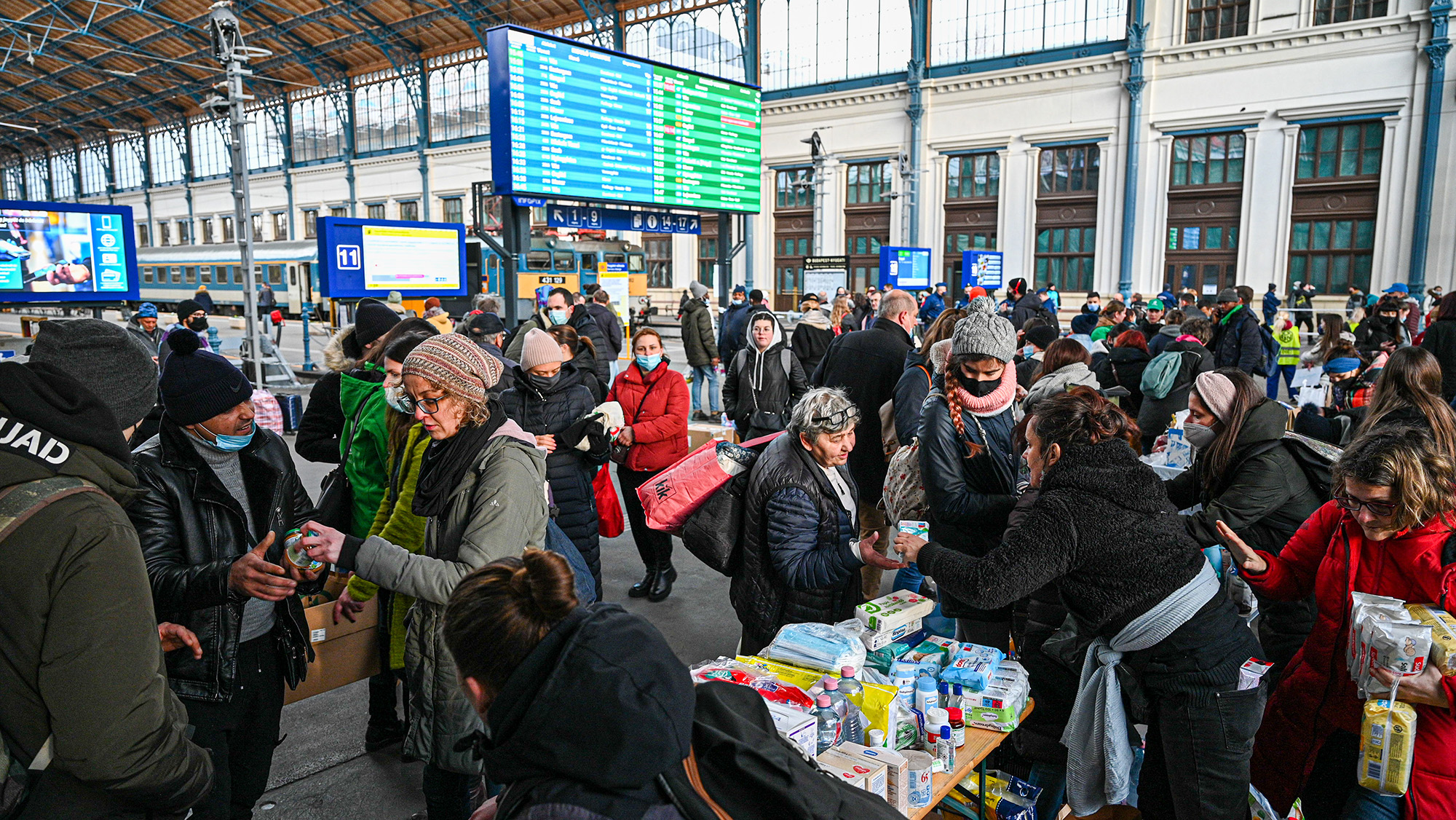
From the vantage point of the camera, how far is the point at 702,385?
438 inches

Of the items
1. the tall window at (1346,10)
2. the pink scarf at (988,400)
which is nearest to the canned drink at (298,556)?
the pink scarf at (988,400)

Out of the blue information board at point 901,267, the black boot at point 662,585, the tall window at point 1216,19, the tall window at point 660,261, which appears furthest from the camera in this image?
the tall window at point 660,261

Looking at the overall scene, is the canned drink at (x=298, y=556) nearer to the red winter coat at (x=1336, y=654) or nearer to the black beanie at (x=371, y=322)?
the black beanie at (x=371, y=322)

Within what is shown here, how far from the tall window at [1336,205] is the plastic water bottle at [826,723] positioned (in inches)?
938

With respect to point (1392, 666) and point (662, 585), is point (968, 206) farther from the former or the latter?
point (1392, 666)

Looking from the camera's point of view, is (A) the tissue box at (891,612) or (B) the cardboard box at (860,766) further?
(A) the tissue box at (891,612)

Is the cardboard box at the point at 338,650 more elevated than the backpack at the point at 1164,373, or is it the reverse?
the backpack at the point at 1164,373

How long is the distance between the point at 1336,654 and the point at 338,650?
3230 millimetres

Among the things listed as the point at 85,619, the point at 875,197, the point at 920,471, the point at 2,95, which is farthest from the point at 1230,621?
the point at 2,95

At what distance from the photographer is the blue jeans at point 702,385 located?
10836 mm

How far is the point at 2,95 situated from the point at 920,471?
53727mm

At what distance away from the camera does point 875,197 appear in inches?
1064

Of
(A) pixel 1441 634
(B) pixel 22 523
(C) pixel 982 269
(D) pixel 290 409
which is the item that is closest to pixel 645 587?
(A) pixel 1441 634

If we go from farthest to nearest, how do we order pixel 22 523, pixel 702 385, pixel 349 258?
1. pixel 349 258
2. pixel 702 385
3. pixel 22 523
